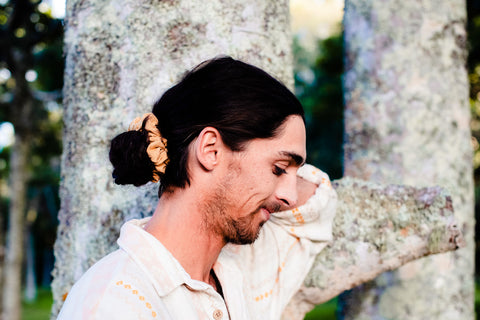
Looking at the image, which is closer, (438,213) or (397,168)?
(438,213)

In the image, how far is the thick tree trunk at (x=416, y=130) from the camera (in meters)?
3.04

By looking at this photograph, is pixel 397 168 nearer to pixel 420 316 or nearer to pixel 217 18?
pixel 420 316

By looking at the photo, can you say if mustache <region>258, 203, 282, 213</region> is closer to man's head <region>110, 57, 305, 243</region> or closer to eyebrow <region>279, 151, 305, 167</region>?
man's head <region>110, 57, 305, 243</region>

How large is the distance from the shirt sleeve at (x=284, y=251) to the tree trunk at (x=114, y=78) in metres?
0.50

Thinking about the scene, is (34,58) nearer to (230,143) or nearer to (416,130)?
(416,130)

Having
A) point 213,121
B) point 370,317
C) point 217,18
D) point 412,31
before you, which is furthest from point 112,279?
point 412,31

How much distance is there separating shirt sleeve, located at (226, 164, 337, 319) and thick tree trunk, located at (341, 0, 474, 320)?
1.09 metres

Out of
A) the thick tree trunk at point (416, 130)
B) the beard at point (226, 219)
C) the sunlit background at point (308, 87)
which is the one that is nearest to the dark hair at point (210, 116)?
the beard at point (226, 219)

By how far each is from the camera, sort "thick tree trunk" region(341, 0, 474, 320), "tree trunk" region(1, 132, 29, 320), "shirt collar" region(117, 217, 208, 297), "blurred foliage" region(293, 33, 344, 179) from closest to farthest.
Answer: "shirt collar" region(117, 217, 208, 297)
"thick tree trunk" region(341, 0, 474, 320)
"tree trunk" region(1, 132, 29, 320)
"blurred foliage" region(293, 33, 344, 179)

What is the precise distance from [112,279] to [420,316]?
7.02ft

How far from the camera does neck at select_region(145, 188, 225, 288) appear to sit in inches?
70.3

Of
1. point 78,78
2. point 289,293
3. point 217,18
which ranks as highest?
point 217,18

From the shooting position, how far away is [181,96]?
1.90 meters

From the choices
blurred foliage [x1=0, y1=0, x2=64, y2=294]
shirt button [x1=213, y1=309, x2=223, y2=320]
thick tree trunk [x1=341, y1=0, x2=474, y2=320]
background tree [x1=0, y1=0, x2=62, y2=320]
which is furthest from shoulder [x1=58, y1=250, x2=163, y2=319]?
background tree [x1=0, y1=0, x2=62, y2=320]
